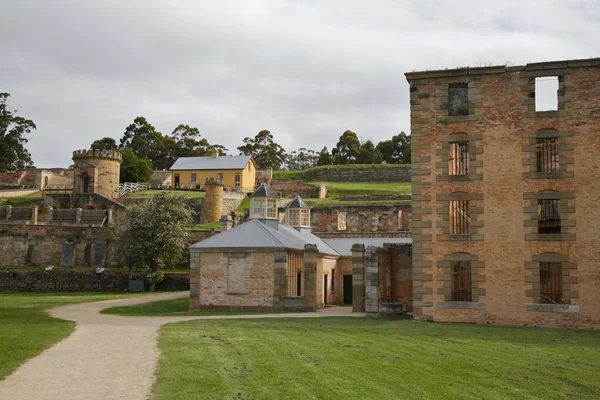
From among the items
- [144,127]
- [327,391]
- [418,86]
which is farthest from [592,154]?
[144,127]

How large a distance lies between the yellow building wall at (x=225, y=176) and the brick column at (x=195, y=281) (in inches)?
1664

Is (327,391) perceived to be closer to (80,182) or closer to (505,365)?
(505,365)

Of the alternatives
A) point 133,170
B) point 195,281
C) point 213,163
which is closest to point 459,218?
point 195,281

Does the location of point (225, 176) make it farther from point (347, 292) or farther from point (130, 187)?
point (347, 292)

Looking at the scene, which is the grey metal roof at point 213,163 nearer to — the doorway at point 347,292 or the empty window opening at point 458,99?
the doorway at point 347,292

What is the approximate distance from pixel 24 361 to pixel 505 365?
32.7 feet

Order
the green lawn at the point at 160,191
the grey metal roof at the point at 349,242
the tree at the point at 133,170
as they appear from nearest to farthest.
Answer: the grey metal roof at the point at 349,242, the green lawn at the point at 160,191, the tree at the point at 133,170

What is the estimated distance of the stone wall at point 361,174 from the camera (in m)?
80.4

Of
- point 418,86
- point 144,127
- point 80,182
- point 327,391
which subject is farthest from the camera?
point 144,127

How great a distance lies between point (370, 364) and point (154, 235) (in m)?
32.9

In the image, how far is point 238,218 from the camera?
51875mm

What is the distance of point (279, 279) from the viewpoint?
30.1m

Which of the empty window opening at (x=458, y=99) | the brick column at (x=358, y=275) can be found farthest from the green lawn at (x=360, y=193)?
the empty window opening at (x=458, y=99)

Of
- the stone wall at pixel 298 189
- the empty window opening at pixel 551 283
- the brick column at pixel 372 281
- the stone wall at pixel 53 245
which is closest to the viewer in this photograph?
the empty window opening at pixel 551 283
